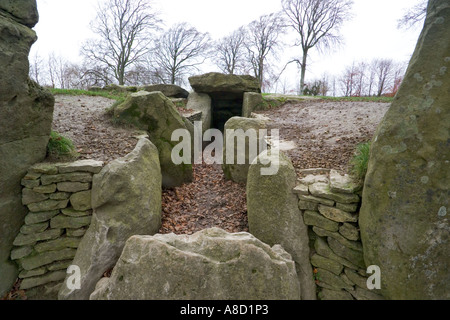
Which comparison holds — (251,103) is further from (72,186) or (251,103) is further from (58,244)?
(58,244)

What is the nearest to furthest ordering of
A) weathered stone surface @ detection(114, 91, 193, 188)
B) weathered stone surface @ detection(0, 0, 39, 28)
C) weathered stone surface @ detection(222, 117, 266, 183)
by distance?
weathered stone surface @ detection(0, 0, 39, 28)
weathered stone surface @ detection(222, 117, 266, 183)
weathered stone surface @ detection(114, 91, 193, 188)

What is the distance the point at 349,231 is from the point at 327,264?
593 mm

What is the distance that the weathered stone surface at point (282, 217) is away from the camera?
10.3 ft

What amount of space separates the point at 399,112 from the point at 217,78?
7.30 meters

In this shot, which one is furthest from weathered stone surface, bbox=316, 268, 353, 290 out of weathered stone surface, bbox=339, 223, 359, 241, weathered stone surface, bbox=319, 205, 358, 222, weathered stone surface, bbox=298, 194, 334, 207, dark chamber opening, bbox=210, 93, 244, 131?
dark chamber opening, bbox=210, 93, 244, 131

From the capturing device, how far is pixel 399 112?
2508 millimetres

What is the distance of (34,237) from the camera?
10.4 ft

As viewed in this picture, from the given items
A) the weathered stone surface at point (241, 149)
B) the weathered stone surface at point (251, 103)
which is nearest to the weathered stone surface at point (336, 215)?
the weathered stone surface at point (241, 149)

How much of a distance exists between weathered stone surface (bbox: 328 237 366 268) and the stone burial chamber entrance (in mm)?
6611

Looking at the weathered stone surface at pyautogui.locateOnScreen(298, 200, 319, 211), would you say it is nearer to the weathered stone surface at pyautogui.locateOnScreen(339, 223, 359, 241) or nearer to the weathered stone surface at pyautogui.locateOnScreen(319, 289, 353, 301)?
the weathered stone surface at pyautogui.locateOnScreen(339, 223, 359, 241)

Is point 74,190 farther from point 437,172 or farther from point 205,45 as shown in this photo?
point 205,45

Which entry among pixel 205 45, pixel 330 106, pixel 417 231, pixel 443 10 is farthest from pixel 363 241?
pixel 205 45

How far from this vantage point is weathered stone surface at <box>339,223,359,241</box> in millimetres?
2832

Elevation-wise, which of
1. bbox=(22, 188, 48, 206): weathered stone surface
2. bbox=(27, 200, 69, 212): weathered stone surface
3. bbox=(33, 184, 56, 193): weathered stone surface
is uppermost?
bbox=(33, 184, 56, 193): weathered stone surface
